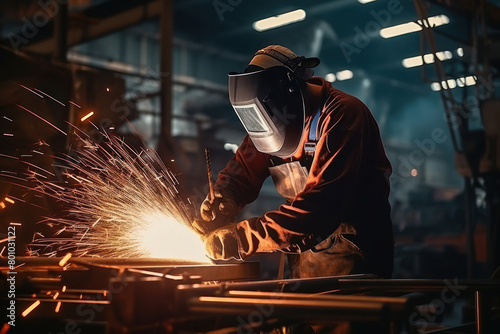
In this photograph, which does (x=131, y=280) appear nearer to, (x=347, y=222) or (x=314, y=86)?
(x=347, y=222)

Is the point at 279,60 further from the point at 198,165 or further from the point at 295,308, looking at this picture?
the point at 198,165

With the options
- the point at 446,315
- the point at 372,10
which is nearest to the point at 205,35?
the point at 372,10

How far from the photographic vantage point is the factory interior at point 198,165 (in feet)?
6.25

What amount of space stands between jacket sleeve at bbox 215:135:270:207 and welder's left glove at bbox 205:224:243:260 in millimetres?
657

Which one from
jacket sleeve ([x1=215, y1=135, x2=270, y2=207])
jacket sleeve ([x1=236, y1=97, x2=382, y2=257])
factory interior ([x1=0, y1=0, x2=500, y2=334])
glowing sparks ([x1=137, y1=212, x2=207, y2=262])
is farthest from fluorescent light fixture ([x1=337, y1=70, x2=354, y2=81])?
jacket sleeve ([x1=236, y1=97, x2=382, y2=257])

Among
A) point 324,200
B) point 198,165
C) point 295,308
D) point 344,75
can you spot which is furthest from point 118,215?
point 344,75

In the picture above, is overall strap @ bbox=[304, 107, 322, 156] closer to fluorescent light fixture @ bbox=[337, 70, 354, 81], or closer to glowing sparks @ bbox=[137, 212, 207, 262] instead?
glowing sparks @ bbox=[137, 212, 207, 262]

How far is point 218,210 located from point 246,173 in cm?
34

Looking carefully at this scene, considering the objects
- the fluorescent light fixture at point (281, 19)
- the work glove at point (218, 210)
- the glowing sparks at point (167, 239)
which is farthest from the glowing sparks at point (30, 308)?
the fluorescent light fixture at point (281, 19)

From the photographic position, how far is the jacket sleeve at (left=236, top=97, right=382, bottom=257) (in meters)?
2.34

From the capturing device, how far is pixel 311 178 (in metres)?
2.45

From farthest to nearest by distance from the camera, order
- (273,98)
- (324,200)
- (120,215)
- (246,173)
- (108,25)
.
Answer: (108,25), (120,215), (246,173), (273,98), (324,200)

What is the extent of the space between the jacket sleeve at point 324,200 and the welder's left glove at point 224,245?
3cm

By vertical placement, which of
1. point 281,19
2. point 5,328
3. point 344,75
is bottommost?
point 5,328
